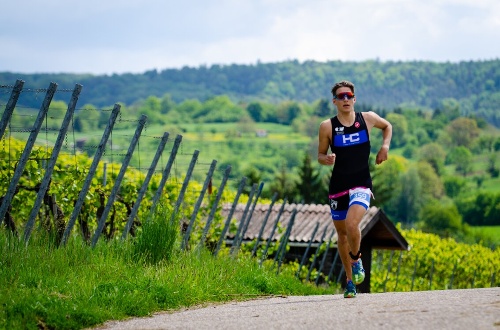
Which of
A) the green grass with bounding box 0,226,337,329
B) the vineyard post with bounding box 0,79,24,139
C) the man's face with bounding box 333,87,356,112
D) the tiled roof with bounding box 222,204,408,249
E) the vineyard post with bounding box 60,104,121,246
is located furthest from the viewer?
the tiled roof with bounding box 222,204,408,249

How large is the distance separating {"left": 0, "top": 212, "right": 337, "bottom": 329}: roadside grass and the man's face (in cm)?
226

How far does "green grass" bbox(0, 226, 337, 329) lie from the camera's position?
825 cm

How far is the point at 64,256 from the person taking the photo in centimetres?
1038

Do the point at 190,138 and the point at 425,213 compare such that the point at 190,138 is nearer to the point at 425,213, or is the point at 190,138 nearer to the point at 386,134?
the point at 425,213

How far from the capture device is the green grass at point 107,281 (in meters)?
8.25

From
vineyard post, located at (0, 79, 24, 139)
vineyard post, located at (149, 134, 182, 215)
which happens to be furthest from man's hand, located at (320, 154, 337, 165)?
vineyard post, located at (0, 79, 24, 139)

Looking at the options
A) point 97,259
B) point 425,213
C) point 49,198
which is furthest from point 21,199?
point 425,213

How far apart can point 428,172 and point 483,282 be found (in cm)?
14113

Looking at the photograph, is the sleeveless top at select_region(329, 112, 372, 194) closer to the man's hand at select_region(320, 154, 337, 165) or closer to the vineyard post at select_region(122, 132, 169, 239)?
the man's hand at select_region(320, 154, 337, 165)

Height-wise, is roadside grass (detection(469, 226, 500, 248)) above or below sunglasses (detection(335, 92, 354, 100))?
below

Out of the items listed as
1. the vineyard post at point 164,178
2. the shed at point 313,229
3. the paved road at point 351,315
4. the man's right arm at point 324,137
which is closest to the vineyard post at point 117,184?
the vineyard post at point 164,178

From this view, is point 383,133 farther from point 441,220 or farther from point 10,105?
point 441,220

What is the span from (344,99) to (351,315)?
10.5 ft

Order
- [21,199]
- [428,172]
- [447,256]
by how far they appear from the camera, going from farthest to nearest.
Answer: [428,172] → [447,256] → [21,199]
